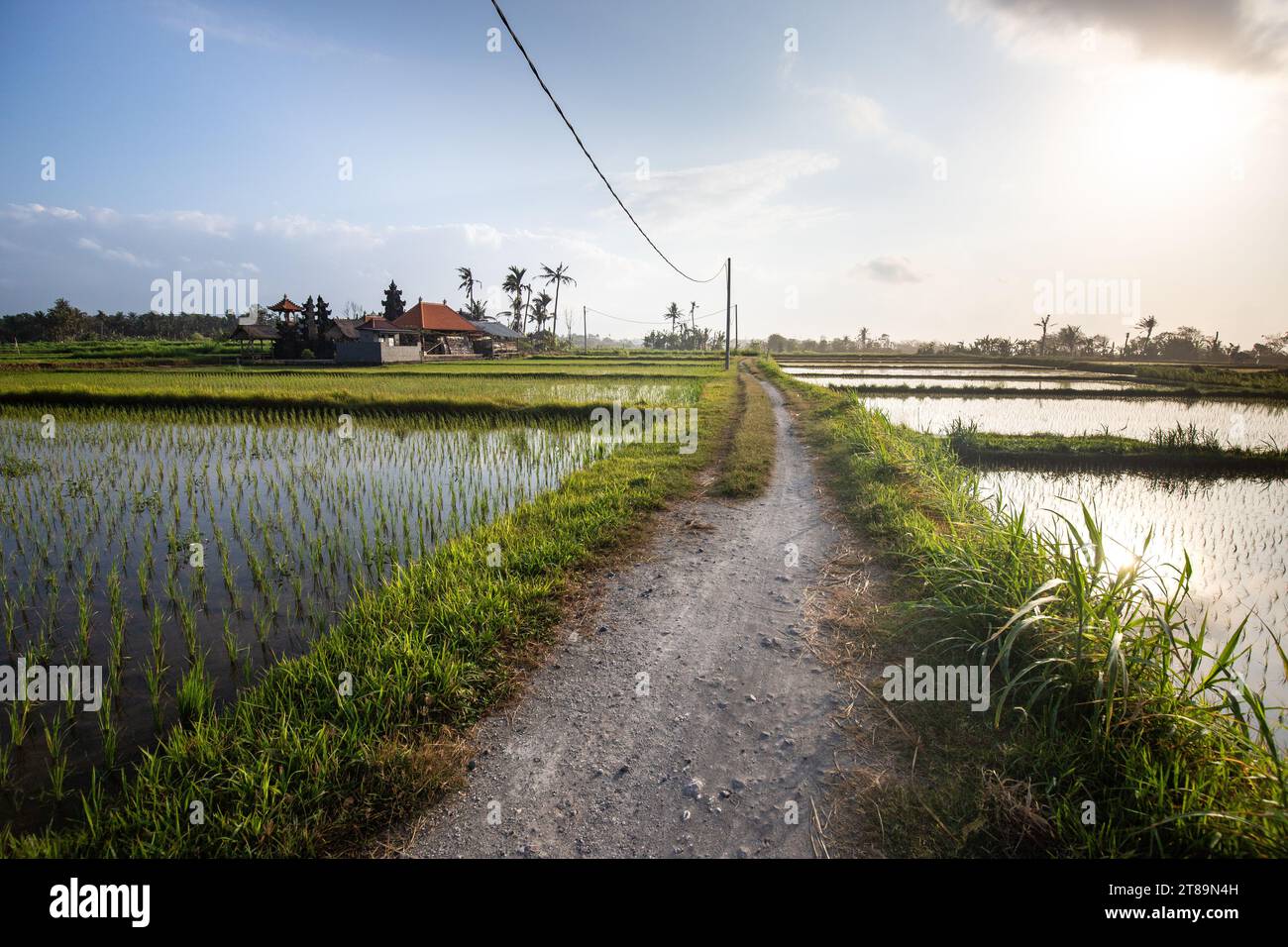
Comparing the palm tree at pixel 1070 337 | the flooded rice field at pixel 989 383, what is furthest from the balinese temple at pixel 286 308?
the palm tree at pixel 1070 337

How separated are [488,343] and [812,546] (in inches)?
1830

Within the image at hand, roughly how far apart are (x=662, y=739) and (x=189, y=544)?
5.74m

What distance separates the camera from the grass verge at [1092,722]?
202cm

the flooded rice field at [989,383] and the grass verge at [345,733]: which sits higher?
the flooded rice field at [989,383]

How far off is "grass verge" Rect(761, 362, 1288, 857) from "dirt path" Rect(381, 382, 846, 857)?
0.63 m

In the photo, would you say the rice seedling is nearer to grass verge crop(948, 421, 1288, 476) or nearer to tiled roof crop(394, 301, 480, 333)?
grass verge crop(948, 421, 1288, 476)

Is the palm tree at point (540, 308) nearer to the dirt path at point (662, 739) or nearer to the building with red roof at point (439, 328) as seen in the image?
the building with red roof at point (439, 328)

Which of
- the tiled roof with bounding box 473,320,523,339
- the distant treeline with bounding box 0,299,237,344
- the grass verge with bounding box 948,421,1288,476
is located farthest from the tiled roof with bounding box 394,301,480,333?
the grass verge with bounding box 948,421,1288,476

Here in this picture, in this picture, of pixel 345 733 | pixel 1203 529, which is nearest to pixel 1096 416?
pixel 1203 529

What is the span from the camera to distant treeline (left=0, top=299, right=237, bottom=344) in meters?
53.3

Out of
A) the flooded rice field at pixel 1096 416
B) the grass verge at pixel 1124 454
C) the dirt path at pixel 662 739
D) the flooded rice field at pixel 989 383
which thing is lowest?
the dirt path at pixel 662 739

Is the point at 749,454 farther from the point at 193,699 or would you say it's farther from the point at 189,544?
the point at 193,699

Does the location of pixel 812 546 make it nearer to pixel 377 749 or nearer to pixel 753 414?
pixel 377 749

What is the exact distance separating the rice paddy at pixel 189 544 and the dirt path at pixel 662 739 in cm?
196
